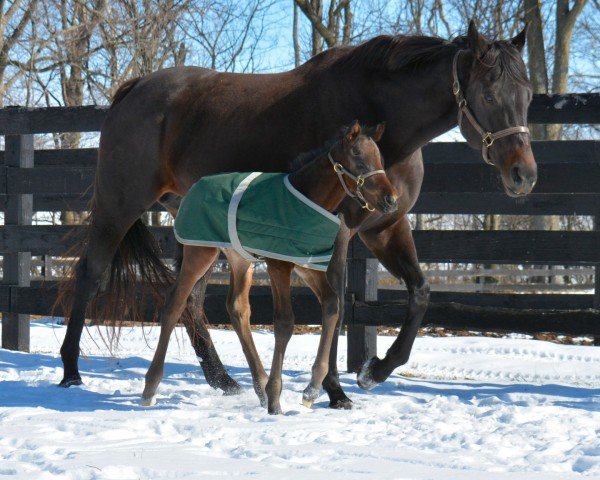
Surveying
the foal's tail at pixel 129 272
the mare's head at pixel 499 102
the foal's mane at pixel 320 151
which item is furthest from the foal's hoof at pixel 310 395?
the foal's tail at pixel 129 272

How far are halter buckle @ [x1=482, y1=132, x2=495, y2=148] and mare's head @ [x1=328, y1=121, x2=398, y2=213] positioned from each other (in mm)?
546

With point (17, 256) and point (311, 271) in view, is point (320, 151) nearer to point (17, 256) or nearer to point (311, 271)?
point (311, 271)

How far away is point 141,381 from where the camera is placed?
5914 mm

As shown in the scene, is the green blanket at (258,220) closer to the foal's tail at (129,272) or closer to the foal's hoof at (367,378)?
the foal's hoof at (367,378)

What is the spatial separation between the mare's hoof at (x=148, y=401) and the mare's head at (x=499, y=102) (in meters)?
2.18

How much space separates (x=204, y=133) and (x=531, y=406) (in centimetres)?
247

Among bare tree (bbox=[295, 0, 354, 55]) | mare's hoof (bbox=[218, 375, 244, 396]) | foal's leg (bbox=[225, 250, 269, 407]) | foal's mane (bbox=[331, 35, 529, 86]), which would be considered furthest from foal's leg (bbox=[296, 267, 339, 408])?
bare tree (bbox=[295, 0, 354, 55])

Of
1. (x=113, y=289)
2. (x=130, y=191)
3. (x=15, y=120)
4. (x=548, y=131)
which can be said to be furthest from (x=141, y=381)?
(x=548, y=131)

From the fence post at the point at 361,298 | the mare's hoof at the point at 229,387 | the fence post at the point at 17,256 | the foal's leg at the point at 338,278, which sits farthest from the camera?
the fence post at the point at 17,256

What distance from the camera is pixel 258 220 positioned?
14.5 ft

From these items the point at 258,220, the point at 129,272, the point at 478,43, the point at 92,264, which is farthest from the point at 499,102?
the point at 92,264

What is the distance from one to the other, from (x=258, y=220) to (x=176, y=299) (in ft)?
2.77

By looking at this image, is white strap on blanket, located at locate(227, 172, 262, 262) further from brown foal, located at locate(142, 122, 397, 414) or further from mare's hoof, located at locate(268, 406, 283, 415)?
mare's hoof, located at locate(268, 406, 283, 415)

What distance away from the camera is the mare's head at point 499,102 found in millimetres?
4426
